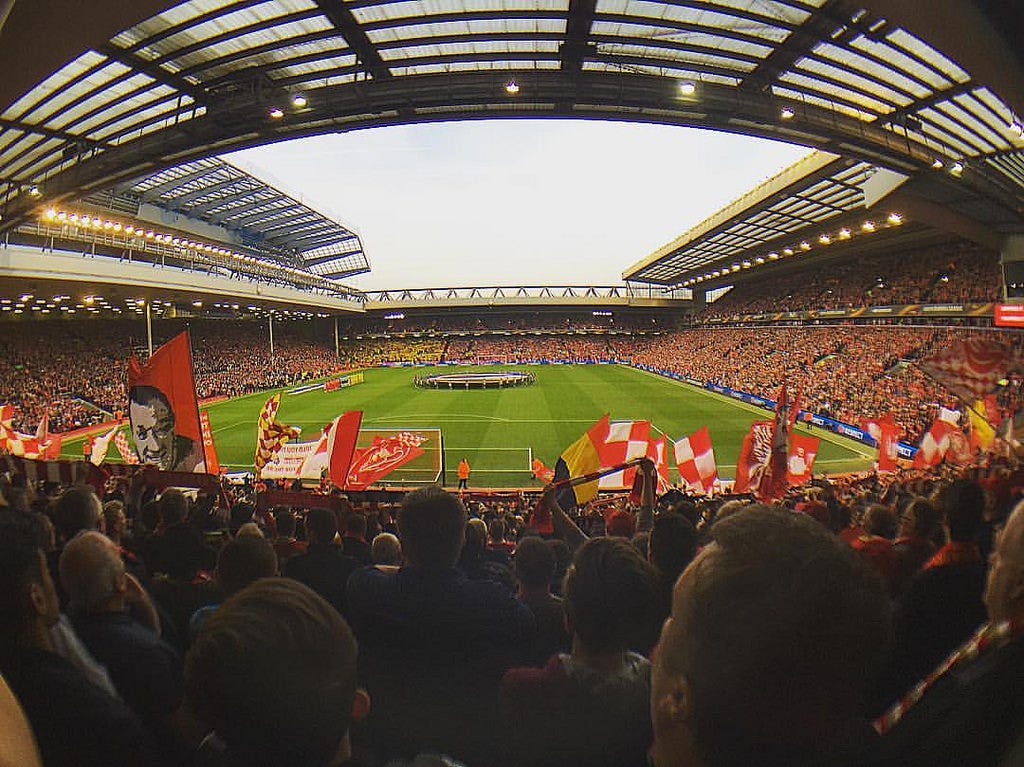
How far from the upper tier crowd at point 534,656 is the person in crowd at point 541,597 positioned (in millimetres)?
13

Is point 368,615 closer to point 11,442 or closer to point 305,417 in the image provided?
point 11,442

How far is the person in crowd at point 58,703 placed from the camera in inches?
60.5

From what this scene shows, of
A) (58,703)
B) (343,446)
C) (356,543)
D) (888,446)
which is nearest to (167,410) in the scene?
(343,446)

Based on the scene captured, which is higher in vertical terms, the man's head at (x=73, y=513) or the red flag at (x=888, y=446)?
the man's head at (x=73, y=513)

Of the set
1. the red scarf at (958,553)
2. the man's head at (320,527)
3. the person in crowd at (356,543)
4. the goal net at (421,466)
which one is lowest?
the goal net at (421,466)

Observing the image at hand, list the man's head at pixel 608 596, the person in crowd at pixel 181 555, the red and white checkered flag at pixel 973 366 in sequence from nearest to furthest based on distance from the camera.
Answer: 1. the man's head at pixel 608 596
2. the person in crowd at pixel 181 555
3. the red and white checkered flag at pixel 973 366

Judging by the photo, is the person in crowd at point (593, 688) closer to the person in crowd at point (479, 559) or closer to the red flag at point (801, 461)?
the person in crowd at point (479, 559)

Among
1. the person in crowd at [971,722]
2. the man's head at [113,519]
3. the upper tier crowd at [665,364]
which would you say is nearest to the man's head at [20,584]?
the person in crowd at [971,722]

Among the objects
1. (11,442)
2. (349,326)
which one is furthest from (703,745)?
(349,326)

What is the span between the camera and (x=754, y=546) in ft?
3.59

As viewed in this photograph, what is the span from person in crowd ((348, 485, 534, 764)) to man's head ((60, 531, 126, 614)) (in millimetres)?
1059

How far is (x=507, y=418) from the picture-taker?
32781mm

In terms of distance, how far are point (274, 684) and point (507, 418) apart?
104ft

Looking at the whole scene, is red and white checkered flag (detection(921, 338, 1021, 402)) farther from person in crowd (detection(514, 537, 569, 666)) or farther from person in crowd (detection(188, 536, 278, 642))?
person in crowd (detection(188, 536, 278, 642))
